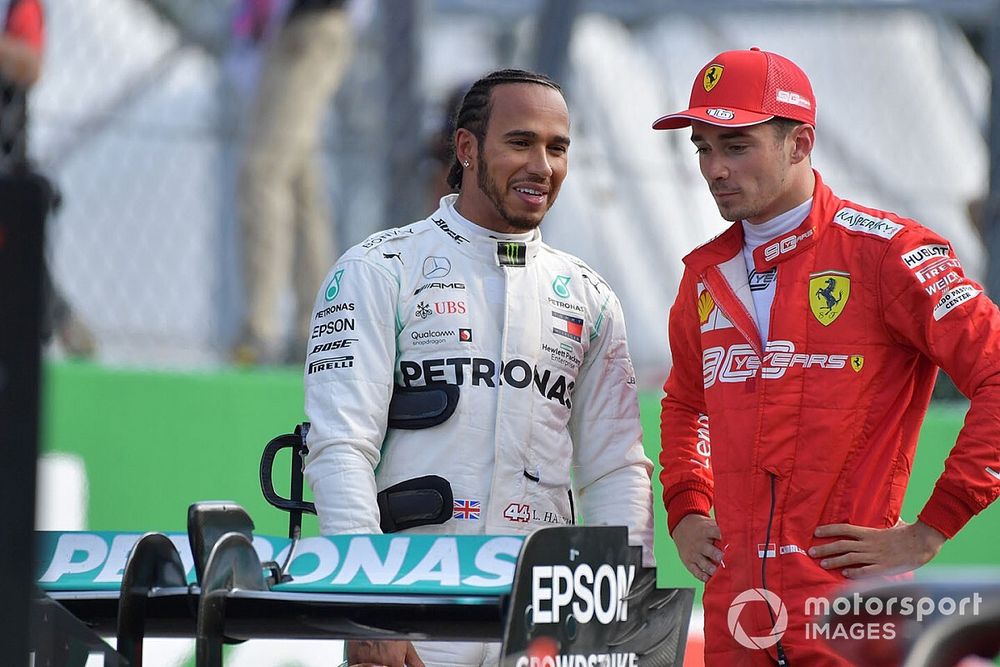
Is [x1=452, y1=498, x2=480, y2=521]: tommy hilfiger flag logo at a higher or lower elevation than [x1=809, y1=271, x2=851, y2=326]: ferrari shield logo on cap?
lower

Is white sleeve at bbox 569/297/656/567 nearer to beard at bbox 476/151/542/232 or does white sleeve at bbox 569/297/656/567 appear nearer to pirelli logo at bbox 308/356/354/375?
beard at bbox 476/151/542/232

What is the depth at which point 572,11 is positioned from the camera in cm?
572

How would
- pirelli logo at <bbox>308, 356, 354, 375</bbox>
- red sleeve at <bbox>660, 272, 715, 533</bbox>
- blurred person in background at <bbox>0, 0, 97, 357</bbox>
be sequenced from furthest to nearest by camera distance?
blurred person in background at <bbox>0, 0, 97, 357</bbox>
red sleeve at <bbox>660, 272, 715, 533</bbox>
pirelli logo at <bbox>308, 356, 354, 375</bbox>

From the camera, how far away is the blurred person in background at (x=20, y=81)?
16.6ft

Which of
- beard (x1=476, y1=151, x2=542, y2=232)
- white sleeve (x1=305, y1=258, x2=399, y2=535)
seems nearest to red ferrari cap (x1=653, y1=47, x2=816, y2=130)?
beard (x1=476, y1=151, x2=542, y2=232)

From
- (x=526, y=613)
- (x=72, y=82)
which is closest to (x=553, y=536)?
(x=526, y=613)

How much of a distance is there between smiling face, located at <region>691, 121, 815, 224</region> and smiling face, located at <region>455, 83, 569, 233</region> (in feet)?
0.97

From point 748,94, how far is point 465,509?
1.03 metres

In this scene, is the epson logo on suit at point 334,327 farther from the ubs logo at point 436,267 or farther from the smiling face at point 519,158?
the smiling face at point 519,158

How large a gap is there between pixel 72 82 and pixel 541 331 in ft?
8.72

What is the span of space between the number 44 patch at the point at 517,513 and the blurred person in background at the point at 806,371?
39 centimetres

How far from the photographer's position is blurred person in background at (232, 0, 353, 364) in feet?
18.8

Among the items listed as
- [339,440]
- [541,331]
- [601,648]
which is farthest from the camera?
[541,331]

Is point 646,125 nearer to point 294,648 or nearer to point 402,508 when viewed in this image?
point 294,648
